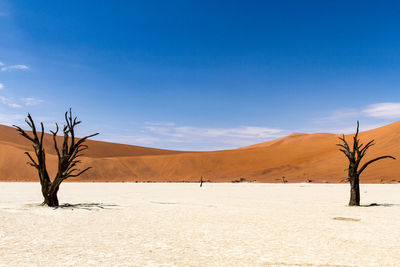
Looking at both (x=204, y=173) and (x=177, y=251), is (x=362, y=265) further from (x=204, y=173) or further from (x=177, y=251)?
(x=204, y=173)

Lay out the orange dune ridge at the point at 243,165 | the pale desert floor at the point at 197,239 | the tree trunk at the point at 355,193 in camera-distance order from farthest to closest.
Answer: the orange dune ridge at the point at 243,165 < the tree trunk at the point at 355,193 < the pale desert floor at the point at 197,239

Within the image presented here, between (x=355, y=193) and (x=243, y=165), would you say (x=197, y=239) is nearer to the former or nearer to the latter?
(x=355, y=193)

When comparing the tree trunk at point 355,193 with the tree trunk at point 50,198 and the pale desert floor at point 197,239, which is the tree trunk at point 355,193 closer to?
the pale desert floor at point 197,239

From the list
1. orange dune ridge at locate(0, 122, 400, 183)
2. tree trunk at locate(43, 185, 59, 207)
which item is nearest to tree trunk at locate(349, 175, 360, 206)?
tree trunk at locate(43, 185, 59, 207)

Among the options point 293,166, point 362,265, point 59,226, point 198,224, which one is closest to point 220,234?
point 198,224

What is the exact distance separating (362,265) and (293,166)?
180 ft

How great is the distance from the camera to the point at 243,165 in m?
68.8

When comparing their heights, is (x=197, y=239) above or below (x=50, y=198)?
below

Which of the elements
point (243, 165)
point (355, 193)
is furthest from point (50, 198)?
point (243, 165)

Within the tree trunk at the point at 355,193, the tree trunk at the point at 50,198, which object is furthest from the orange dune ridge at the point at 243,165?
the tree trunk at the point at 50,198

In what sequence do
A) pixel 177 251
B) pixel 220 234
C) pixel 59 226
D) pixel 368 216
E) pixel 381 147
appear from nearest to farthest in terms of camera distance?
pixel 177 251
pixel 220 234
pixel 59 226
pixel 368 216
pixel 381 147

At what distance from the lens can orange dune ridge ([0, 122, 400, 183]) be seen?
51.4 metres

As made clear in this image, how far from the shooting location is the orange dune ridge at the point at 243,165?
51.4 meters

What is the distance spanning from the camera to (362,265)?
6344 millimetres
